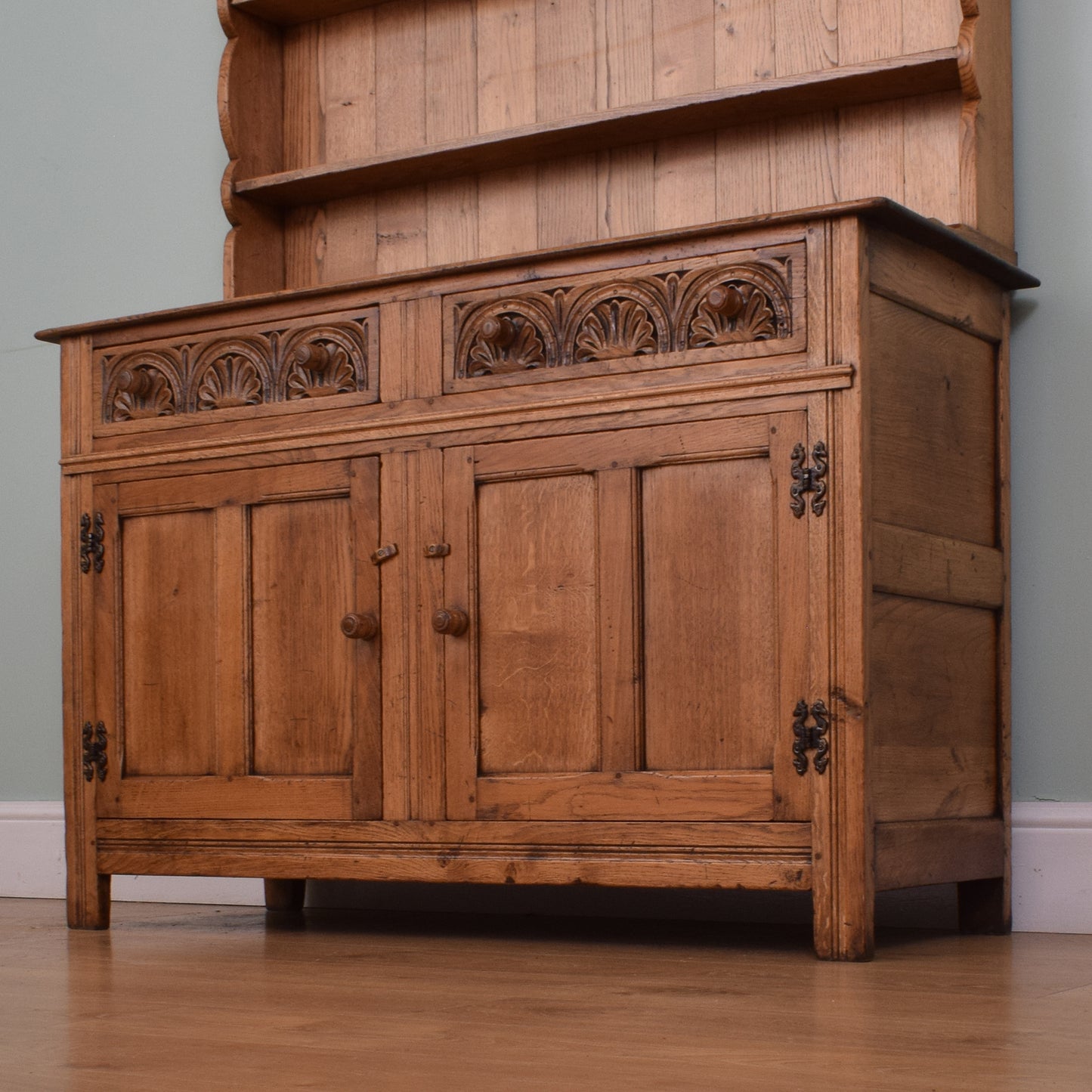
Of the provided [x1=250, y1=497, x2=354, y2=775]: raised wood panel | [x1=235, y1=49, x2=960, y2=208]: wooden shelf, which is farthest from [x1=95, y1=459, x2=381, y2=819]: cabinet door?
[x1=235, y1=49, x2=960, y2=208]: wooden shelf

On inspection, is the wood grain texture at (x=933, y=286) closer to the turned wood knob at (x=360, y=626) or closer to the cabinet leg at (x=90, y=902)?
the turned wood knob at (x=360, y=626)

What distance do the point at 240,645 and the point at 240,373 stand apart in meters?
0.43

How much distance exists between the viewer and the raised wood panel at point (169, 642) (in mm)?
2562

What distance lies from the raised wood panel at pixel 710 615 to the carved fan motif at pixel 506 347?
25 centimetres

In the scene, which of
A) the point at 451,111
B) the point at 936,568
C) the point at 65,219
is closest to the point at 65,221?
the point at 65,219

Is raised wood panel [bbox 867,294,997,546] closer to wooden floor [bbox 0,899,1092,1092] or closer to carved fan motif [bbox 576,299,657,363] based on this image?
carved fan motif [bbox 576,299,657,363]

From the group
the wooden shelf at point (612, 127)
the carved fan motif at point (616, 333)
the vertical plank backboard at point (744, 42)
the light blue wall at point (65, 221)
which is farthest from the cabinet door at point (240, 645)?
the vertical plank backboard at point (744, 42)

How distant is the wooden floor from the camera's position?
4.28 feet

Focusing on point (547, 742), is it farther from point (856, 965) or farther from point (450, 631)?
point (856, 965)

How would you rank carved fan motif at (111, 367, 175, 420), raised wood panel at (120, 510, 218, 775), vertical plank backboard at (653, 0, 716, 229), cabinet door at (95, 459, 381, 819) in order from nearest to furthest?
cabinet door at (95, 459, 381, 819), raised wood panel at (120, 510, 218, 775), carved fan motif at (111, 367, 175, 420), vertical plank backboard at (653, 0, 716, 229)

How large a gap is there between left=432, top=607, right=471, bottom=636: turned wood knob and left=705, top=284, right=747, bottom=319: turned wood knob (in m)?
0.55

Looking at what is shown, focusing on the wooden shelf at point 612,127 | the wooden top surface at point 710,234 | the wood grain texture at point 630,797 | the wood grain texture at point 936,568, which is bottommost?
the wood grain texture at point 630,797

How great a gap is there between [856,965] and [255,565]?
1.09 metres

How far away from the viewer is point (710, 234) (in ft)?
7.25
